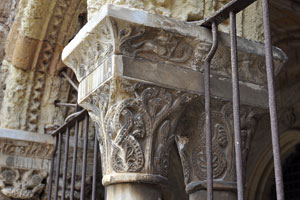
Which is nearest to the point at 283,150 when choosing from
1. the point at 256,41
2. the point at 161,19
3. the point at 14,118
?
the point at 14,118

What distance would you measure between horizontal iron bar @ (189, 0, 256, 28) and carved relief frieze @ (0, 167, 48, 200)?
6.99 ft

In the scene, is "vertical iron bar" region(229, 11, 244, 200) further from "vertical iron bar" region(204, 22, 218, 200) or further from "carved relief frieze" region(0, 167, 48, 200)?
"carved relief frieze" region(0, 167, 48, 200)

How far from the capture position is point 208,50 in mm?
1897

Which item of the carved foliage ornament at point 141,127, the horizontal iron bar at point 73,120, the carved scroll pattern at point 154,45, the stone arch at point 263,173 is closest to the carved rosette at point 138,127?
the carved foliage ornament at point 141,127

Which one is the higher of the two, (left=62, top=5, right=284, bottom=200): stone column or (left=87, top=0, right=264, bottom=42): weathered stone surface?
(left=87, top=0, right=264, bottom=42): weathered stone surface

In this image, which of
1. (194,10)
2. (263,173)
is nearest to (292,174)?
(263,173)

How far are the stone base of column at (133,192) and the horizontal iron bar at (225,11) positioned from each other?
696mm

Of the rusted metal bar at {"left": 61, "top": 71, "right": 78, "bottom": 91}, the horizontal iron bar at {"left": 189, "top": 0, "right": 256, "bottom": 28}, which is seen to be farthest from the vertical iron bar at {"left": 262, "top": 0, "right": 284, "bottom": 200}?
the rusted metal bar at {"left": 61, "top": 71, "right": 78, "bottom": 91}

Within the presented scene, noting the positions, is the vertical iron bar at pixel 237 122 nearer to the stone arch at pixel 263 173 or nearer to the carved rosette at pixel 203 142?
the carved rosette at pixel 203 142

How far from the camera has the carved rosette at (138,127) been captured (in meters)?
1.78

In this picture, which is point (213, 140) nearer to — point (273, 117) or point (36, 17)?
point (273, 117)

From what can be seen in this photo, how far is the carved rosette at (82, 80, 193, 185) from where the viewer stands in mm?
1780

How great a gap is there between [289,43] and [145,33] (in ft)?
11.8

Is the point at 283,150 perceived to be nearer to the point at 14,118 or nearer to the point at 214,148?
the point at 14,118
